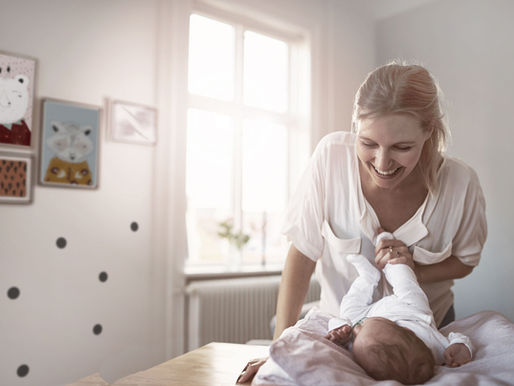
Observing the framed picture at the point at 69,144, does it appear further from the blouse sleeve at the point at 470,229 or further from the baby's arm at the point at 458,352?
the baby's arm at the point at 458,352

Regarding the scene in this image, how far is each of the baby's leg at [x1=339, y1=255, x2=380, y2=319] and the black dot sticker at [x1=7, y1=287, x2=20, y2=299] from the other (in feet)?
6.77

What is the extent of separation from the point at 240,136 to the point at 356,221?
2.72 m

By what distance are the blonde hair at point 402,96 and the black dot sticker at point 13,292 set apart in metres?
2.22

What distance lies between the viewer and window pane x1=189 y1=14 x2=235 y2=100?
3.78m

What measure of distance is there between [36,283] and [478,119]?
11.0ft

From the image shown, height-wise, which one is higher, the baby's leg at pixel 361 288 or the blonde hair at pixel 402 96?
the blonde hair at pixel 402 96

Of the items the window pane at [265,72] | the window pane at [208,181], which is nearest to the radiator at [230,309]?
the window pane at [208,181]

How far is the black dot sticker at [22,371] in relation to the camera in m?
2.65

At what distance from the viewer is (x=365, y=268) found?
128 cm

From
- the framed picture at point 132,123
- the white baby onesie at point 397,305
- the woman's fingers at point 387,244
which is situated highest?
the framed picture at point 132,123

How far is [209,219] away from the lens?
3.80m

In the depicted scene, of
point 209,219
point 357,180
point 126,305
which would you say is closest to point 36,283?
point 126,305

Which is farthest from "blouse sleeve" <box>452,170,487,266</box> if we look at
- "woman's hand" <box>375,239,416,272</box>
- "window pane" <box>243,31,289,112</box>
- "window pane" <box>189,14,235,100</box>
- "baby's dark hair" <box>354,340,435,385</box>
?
"window pane" <box>243,31,289,112</box>

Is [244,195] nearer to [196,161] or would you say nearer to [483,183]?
[196,161]
